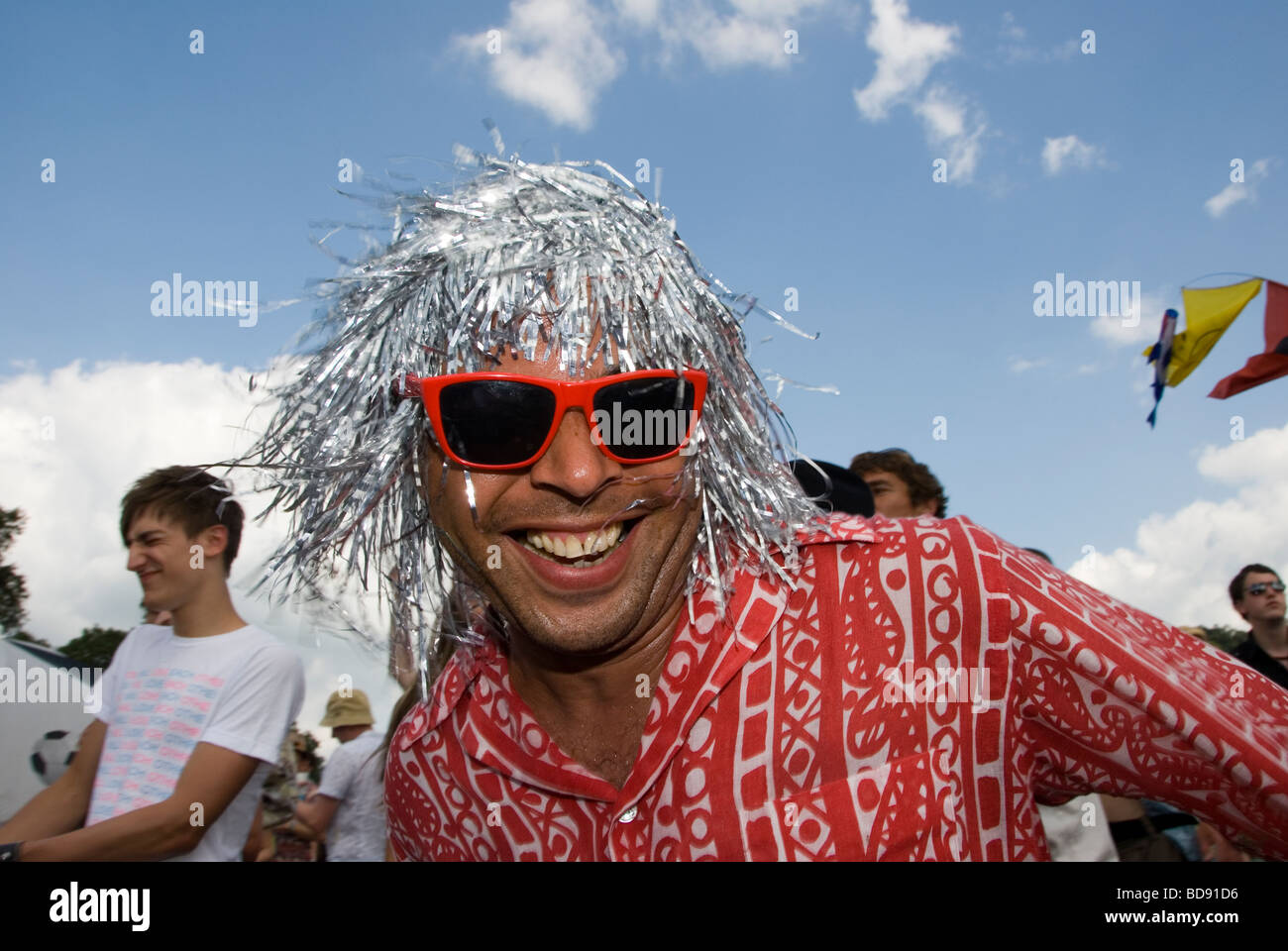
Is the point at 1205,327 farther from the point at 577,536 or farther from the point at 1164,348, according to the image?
the point at 577,536

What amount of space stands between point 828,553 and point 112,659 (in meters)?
2.36

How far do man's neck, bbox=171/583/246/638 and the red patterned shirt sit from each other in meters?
1.53

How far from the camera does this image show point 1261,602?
3.95m

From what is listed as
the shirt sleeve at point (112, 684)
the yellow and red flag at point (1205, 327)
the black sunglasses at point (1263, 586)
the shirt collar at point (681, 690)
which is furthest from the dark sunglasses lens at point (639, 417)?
the black sunglasses at point (1263, 586)

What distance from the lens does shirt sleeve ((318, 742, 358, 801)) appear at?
4.07m

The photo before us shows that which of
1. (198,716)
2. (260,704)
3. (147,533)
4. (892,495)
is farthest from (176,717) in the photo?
(892,495)

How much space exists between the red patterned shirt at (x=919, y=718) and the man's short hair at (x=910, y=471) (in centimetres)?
273

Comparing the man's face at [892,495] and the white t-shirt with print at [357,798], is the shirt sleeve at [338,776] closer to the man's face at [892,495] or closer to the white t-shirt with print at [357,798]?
the white t-shirt with print at [357,798]

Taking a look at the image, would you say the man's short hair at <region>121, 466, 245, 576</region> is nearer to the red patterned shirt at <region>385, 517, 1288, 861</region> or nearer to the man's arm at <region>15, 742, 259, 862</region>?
the man's arm at <region>15, 742, 259, 862</region>

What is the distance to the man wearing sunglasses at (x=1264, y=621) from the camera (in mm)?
3854

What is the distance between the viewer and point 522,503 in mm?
1682

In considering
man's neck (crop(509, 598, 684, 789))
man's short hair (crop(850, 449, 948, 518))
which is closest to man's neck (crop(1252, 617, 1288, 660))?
man's short hair (crop(850, 449, 948, 518))
